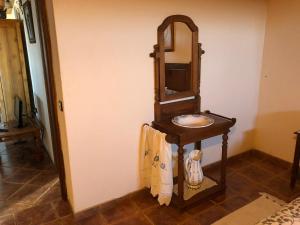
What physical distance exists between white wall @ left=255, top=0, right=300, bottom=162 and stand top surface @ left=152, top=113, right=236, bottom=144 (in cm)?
100

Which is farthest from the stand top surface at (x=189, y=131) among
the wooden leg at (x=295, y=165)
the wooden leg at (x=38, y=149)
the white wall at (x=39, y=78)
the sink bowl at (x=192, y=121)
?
the wooden leg at (x=38, y=149)

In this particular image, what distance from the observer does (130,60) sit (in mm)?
2254

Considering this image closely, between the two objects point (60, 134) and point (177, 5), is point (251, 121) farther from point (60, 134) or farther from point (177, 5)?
point (60, 134)

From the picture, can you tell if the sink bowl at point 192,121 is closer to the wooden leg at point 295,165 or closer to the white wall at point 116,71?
the white wall at point 116,71

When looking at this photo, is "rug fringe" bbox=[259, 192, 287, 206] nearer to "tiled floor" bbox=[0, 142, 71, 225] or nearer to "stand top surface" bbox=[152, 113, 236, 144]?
"stand top surface" bbox=[152, 113, 236, 144]

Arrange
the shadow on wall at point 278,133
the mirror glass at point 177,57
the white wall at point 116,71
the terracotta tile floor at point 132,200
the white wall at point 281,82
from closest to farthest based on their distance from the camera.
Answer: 1. the white wall at point 116,71
2. the terracotta tile floor at point 132,200
3. the mirror glass at point 177,57
4. the white wall at point 281,82
5. the shadow on wall at point 278,133

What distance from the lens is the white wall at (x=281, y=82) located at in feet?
9.34

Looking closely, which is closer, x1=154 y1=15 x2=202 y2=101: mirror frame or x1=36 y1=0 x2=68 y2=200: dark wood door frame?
x1=36 y1=0 x2=68 y2=200: dark wood door frame

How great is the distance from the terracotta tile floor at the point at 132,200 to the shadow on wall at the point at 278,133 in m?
0.13

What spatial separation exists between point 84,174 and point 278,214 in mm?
1514

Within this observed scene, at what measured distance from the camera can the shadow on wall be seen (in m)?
3.01

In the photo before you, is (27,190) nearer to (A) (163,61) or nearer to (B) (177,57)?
(A) (163,61)

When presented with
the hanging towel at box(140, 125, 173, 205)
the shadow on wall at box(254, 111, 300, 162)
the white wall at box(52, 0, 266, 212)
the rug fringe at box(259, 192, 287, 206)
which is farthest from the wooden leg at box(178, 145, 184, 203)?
the shadow on wall at box(254, 111, 300, 162)

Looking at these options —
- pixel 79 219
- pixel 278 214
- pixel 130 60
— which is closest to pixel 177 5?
pixel 130 60
